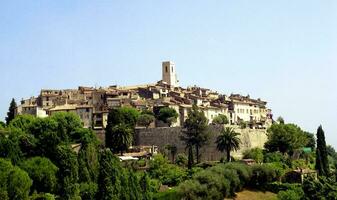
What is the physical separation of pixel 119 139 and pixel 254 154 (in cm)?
1332

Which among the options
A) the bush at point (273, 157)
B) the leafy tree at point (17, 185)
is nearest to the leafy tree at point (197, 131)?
the bush at point (273, 157)

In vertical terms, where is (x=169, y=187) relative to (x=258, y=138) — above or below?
below

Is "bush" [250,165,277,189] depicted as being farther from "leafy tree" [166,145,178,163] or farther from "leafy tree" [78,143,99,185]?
"leafy tree" [78,143,99,185]

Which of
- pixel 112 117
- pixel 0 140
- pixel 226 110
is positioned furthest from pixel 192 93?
pixel 0 140

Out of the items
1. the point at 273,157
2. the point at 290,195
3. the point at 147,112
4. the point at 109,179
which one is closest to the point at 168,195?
the point at 290,195

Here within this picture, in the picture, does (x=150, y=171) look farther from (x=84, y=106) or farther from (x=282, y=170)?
(x=84, y=106)

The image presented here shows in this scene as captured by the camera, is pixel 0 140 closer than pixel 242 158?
Yes

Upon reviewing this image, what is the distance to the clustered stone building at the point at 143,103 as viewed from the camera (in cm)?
7338

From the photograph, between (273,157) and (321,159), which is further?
(273,157)

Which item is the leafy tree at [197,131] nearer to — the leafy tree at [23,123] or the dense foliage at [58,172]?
the dense foliage at [58,172]

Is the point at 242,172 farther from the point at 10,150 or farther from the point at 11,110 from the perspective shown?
the point at 11,110

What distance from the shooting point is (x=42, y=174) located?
3931 centimetres

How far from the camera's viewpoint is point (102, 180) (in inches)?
1416

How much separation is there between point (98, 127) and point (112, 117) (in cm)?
669
